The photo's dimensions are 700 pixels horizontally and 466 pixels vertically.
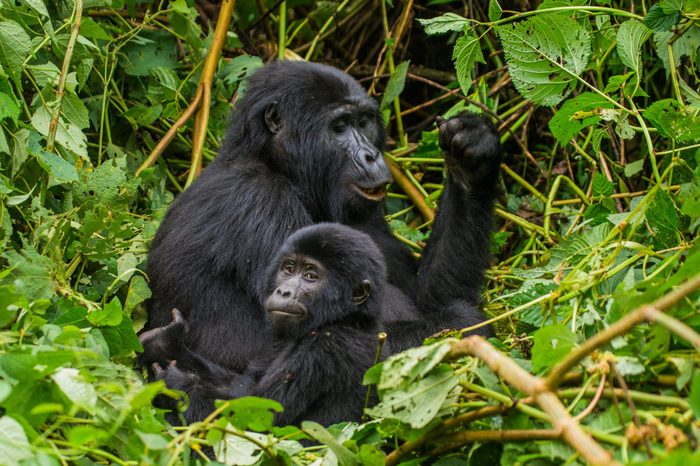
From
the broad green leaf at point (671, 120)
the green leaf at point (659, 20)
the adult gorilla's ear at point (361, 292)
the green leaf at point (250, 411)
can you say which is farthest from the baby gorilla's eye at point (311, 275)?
the green leaf at point (659, 20)

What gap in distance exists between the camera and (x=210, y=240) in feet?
13.9

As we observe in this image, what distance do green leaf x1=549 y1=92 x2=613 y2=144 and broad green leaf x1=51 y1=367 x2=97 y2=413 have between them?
2.18 meters

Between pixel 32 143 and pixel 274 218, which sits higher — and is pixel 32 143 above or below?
above

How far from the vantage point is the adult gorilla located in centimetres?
420

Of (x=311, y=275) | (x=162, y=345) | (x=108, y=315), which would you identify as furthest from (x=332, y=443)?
(x=162, y=345)

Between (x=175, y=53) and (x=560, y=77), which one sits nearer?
(x=560, y=77)

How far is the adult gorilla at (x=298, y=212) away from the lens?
4203 mm

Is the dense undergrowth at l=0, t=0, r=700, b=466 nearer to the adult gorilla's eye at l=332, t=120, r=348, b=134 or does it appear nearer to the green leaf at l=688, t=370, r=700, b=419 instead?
the green leaf at l=688, t=370, r=700, b=419

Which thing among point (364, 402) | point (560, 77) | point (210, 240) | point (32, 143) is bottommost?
point (364, 402)

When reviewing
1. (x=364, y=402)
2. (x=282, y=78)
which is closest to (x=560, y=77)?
(x=282, y=78)

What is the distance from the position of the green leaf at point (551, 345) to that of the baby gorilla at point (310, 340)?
1005 mm

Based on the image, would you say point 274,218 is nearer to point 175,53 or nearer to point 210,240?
Result: point 210,240

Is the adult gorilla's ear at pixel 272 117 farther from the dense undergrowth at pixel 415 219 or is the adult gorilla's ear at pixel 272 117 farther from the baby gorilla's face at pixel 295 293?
the baby gorilla's face at pixel 295 293

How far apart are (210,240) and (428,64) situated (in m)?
2.93
